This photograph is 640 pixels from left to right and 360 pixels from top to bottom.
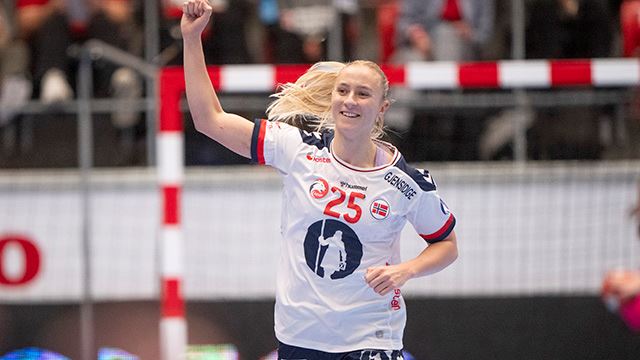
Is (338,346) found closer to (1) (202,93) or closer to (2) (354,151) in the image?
(2) (354,151)

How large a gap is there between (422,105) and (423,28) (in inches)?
57.1

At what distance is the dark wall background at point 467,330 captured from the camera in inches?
295

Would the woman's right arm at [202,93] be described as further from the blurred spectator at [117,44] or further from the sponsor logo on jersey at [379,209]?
the blurred spectator at [117,44]

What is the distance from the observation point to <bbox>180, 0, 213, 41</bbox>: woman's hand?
4.30 metres

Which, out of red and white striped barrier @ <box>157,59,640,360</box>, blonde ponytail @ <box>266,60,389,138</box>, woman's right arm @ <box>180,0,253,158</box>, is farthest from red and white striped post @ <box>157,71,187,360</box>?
woman's right arm @ <box>180,0,253,158</box>

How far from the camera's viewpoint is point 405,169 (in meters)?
4.52

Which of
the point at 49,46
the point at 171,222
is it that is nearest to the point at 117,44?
the point at 49,46

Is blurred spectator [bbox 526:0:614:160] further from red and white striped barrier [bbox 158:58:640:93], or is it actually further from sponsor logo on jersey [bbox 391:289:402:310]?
sponsor logo on jersey [bbox 391:289:402:310]

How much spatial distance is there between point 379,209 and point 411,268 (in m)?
0.29

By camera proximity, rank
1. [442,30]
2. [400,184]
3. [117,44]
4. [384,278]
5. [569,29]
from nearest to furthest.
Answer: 1. [384,278]
2. [400,184]
3. [442,30]
4. [569,29]
5. [117,44]

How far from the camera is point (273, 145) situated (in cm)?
460

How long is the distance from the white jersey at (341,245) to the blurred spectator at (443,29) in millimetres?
4664

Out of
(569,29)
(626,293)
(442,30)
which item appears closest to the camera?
(626,293)

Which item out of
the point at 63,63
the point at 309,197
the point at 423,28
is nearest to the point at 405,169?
the point at 309,197
